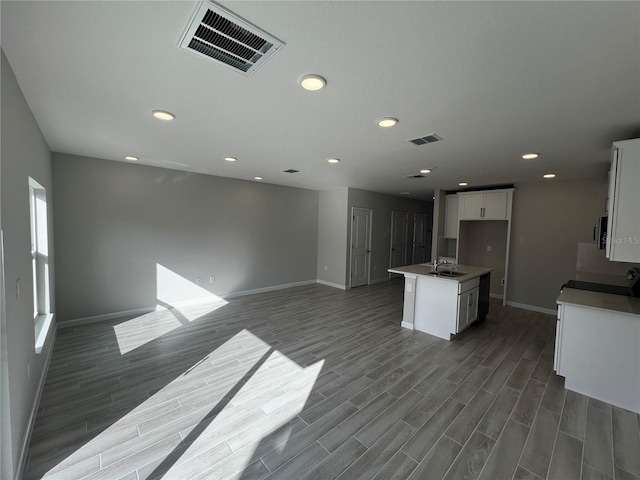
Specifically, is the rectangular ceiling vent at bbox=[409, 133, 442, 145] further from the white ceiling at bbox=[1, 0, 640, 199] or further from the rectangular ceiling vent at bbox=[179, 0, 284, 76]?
the rectangular ceiling vent at bbox=[179, 0, 284, 76]

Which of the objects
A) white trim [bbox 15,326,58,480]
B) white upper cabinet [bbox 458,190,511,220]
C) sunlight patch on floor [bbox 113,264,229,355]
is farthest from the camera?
white upper cabinet [bbox 458,190,511,220]

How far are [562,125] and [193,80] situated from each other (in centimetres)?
307

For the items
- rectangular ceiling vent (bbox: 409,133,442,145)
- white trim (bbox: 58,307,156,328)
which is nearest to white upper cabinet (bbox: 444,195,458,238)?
rectangular ceiling vent (bbox: 409,133,442,145)

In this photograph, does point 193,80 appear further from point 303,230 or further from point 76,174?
point 303,230

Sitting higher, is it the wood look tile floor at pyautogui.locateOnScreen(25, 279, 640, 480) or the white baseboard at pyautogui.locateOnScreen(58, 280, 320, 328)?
the white baseboard at pyautogui.locateOnScreen(58, 280, 320, 328)

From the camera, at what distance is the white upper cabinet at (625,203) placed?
7.50 feet

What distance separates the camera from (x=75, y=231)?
3.83m

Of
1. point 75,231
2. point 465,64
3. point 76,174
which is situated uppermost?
point 465,64

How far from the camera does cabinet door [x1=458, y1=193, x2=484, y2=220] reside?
223 inches

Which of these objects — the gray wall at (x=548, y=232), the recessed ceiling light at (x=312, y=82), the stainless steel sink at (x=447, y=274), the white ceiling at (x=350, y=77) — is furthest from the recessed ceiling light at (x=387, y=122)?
the gray wall at (x=548, y=232)

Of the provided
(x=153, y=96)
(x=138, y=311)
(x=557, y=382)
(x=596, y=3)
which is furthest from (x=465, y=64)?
(x=138, y=311)

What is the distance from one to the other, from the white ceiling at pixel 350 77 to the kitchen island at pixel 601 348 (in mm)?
1644

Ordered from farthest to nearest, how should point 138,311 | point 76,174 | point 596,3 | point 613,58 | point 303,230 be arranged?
point 303,230 < point 138,311 < point 76,174 < point 613,58 < point 596,3

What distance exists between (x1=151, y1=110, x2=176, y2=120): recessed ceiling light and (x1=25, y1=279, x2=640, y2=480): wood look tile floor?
98.3 inches
